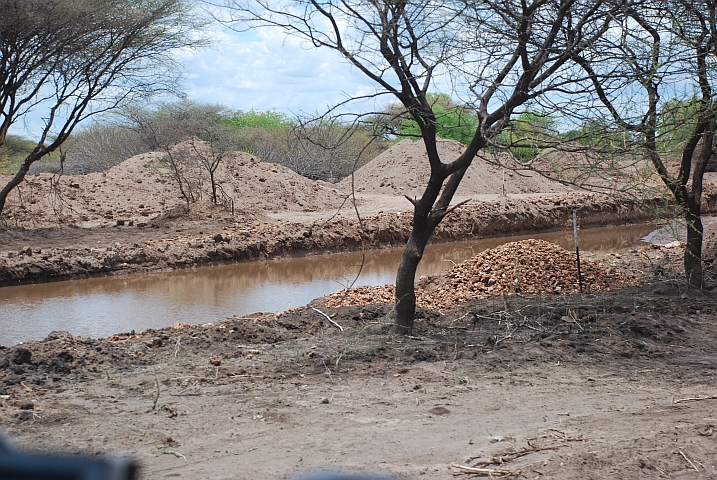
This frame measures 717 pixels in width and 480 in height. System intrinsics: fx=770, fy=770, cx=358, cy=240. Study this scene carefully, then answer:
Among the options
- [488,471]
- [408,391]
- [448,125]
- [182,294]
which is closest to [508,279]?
[448,125]

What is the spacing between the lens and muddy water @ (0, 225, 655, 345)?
1204 cm

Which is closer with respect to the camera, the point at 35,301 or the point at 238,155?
the point at 35,301

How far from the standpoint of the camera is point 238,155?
29953 mm

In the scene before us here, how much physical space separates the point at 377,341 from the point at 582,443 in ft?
11.8

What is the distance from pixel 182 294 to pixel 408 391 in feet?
31.2

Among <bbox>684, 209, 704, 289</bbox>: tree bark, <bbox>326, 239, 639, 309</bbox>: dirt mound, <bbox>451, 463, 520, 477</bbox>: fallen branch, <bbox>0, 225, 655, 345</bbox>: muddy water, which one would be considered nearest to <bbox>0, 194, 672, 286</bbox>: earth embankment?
<bbox>0, 225, 655, 345</bbox>: muddy water

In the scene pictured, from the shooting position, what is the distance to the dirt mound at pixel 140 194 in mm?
22589

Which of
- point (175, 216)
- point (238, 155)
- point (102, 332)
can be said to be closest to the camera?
point (102, 332)

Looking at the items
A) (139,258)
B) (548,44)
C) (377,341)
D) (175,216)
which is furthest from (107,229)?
(548,44)

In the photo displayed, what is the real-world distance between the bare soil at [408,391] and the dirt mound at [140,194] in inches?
533

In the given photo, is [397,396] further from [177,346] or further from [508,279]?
[508,279]

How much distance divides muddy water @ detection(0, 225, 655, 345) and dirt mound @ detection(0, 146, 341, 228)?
583 cm

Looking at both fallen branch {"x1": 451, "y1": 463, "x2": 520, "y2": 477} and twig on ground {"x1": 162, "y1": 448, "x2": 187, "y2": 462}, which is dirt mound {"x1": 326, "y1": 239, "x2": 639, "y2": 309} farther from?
fallen branch {"x1": 451, "y1": 463, "x2": 520, "y2": 477}

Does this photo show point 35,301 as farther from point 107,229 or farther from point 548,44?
point 548,44
